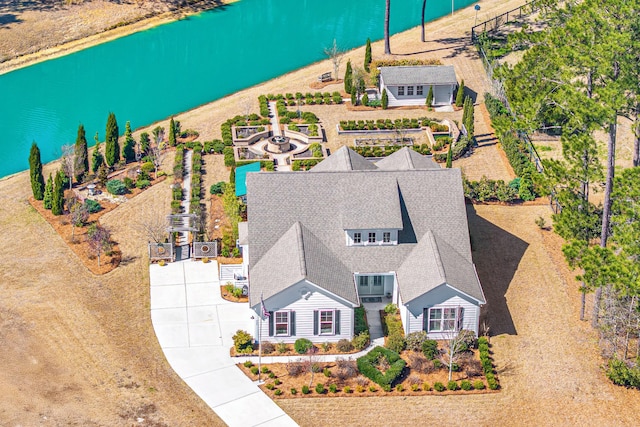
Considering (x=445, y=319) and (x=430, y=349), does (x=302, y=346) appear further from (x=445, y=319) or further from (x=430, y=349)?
(x=445, y=319)

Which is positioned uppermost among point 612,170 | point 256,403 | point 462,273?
point 612,170

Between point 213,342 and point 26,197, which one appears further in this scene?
point 26,197

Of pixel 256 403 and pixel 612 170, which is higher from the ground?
pixel 612 170

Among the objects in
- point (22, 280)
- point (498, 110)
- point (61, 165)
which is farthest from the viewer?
point (498, 110)

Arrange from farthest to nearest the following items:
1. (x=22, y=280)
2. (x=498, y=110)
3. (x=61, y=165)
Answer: (x=498, y=110)
(x=61, y=165)
(x=22, y=280)

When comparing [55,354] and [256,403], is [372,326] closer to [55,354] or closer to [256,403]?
[256,403]

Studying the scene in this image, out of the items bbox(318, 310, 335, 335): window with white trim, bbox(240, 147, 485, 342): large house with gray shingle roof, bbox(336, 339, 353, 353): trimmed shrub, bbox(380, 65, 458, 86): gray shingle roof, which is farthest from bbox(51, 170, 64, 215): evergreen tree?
bbox(380, 65, 458, 86): gray shingle roof

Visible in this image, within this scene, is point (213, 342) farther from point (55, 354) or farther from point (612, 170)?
point (612, 170)

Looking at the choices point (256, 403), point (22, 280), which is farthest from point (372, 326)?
point (22, 280)
